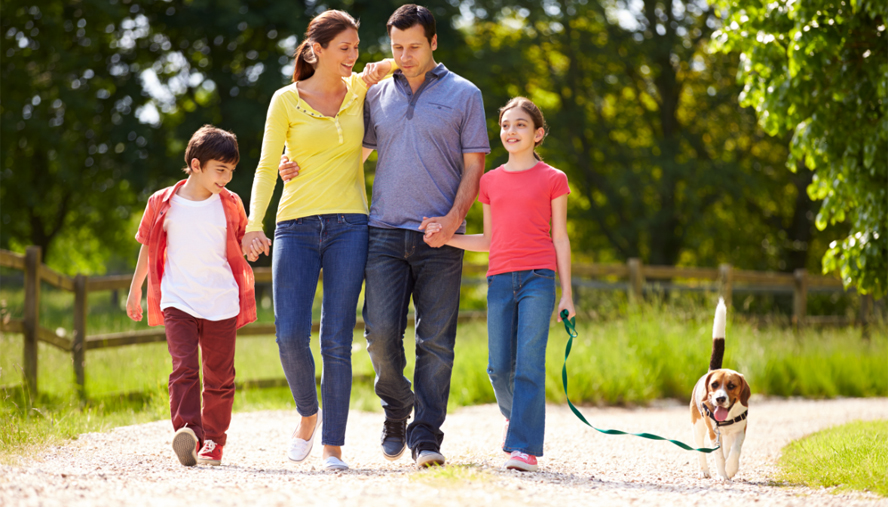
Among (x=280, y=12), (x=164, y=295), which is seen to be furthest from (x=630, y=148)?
(x=164, y=295)

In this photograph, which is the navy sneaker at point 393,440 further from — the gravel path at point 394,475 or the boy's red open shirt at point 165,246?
the boy's red open shirt at point 165,246

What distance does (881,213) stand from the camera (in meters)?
5.57

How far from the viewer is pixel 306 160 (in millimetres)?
4000

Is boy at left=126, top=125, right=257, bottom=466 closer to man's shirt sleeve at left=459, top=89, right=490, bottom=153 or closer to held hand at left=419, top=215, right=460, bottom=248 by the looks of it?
held hand at left=419, top=215, right=460, bottom=248

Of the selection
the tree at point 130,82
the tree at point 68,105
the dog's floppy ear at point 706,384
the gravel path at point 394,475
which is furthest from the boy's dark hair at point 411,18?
the tree at point 68,105

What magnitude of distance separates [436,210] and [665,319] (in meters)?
5.80

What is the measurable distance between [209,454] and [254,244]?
1080 millimetres

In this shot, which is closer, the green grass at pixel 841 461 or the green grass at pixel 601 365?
the green grass at pixel 841 461

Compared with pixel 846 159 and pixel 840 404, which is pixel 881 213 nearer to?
pixel 846 159

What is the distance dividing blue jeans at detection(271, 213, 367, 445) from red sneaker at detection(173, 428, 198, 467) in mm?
568

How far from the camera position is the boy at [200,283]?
4023mm

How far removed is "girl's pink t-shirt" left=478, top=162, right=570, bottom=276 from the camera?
3936 mm

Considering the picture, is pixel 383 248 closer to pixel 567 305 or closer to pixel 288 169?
pixel 288 169

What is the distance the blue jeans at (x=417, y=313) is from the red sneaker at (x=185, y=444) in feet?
3.02
